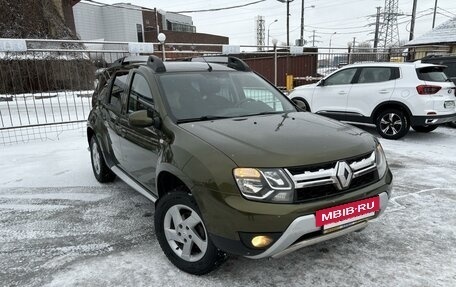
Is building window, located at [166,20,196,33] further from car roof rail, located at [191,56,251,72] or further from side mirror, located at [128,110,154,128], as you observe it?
side mirror, located at [128,110,154,128]

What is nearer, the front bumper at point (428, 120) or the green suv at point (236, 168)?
the green suv at point (236, 168)

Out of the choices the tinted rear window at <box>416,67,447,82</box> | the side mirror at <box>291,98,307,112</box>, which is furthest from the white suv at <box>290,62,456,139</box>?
the side mirror at <box>291,98,307,112</box>

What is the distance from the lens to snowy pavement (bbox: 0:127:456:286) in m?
2.75

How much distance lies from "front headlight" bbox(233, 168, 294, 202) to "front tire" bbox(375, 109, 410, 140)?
20.1 feet

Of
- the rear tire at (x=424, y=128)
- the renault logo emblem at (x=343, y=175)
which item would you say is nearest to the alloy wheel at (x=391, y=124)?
the rear tire at (x=424, y=128)

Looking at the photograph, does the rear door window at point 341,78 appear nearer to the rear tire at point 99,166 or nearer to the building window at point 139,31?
the rear tire at point 99,166

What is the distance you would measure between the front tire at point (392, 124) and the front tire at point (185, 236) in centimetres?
623

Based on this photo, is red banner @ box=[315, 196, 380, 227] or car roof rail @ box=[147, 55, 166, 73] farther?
car roof rail @ box=[147, 55, 166, 73]

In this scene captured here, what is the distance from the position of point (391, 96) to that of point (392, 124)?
61cm

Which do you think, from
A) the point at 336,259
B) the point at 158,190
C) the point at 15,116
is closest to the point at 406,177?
the point at 336,259

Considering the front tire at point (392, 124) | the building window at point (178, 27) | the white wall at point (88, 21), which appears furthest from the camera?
the building window at point (178, 27)

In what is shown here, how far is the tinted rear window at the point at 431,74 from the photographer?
284 inches

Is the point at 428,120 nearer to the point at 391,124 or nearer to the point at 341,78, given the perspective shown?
the point at 391,124

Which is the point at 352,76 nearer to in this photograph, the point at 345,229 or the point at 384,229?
the point at 384,229
